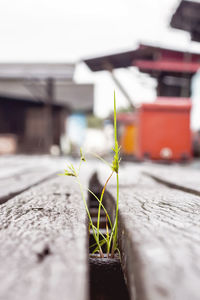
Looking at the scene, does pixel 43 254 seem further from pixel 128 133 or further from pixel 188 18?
pixel 128 133

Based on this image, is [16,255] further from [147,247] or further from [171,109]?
[171,109]

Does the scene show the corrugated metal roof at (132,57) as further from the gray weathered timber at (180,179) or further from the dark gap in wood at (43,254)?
the dark gap in wood at (43,254)

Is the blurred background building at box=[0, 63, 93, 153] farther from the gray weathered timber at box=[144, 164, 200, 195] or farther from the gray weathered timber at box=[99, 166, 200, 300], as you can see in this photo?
the gray weathered timber at box=[99, 166, 200, 300]

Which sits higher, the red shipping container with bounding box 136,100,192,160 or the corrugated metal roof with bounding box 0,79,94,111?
the corrugated metal roof with bounding box 0,79,94,111

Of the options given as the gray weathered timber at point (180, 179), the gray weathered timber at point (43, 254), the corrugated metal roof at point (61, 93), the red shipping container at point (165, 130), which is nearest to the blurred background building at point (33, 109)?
the corrugated metal roof at point (61, 93)

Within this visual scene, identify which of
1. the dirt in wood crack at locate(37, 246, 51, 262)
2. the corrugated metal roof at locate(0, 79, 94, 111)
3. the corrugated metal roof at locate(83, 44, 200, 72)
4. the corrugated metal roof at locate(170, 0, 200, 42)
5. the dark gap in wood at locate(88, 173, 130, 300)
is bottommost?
the dark gap in wood at locate(88, 173, 130, 300)

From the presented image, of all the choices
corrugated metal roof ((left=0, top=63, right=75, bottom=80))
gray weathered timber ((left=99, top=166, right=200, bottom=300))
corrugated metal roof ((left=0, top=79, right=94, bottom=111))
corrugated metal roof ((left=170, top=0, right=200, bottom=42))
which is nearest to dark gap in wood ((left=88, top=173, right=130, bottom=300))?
gray weathered timber ((left=99, top=166, right=200, bottom=300))

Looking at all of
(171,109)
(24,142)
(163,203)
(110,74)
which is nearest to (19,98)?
(24,142)
